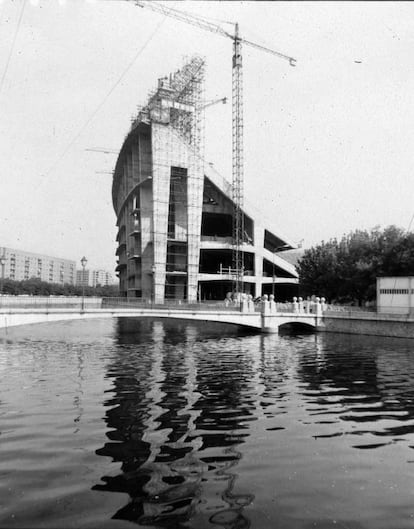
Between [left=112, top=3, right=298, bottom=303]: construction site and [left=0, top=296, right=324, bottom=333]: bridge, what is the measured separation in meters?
19.3

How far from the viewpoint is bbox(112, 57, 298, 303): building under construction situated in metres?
68.7

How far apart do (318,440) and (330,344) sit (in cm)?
2526

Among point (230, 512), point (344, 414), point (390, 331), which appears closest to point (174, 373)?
point (344, 414)

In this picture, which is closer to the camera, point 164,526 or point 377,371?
point 164,526

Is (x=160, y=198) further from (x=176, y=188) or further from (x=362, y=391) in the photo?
(x=362, y=391)

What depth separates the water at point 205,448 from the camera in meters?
6.82

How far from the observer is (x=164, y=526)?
20.8ft

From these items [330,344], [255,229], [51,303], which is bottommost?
[330,344]

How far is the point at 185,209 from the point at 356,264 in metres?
29.9

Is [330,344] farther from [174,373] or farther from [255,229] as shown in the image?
[255,229]

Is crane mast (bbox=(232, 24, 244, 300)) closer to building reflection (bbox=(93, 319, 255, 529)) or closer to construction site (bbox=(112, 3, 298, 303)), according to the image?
construction site (bbox=(112, 3, 298, 303))

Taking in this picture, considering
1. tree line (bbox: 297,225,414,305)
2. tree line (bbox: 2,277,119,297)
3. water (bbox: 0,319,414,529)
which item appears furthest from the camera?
tree line (bbox: 2,277,119,297)

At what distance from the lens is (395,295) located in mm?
41125

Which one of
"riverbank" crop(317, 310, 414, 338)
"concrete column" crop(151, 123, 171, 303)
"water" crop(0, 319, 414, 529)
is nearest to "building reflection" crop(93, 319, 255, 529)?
"water" crop(0, 319, 414, 529)
